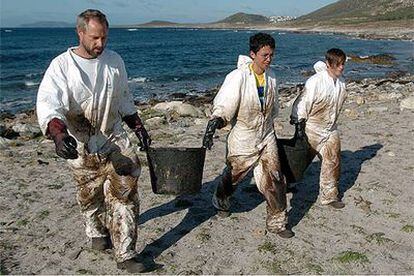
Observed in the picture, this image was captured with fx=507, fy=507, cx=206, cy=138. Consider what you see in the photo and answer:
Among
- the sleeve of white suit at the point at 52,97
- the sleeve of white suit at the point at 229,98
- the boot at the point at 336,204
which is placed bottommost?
the boot at the point at 336,204

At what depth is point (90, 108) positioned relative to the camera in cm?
446

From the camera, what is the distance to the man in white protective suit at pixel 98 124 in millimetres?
4188

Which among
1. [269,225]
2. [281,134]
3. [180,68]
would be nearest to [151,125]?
[281,134]

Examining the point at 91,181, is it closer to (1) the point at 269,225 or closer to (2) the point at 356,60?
(1) the point at 269,225

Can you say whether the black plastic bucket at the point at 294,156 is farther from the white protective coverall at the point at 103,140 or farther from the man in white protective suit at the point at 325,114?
the white protective coverall at the point at 103,140

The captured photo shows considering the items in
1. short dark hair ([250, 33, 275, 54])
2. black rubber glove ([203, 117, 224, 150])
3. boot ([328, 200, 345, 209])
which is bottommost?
boot ([328, 200, 345, 209])

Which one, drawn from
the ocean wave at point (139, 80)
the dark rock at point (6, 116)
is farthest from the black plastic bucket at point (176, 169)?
the ocean wave at point (139, 80)

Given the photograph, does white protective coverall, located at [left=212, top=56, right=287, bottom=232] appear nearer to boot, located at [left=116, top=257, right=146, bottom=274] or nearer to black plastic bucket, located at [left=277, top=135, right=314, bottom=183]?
black plastic bucket, located at [left=277, top=135, right=314, bottom=183]

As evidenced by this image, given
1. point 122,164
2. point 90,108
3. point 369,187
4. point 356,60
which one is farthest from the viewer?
point 356,60

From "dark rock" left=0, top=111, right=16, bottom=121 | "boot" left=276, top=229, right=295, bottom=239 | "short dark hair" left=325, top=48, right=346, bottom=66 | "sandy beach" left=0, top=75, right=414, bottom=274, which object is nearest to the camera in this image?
"sandy beach" left=0, top=75, right=414, bottom=274

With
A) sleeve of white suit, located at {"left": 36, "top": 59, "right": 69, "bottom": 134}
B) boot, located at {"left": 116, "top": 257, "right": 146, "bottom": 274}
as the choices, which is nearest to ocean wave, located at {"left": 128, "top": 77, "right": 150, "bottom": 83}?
boot, located at {"left": 116, "top": 257, "right": 146, "bottom": 274}

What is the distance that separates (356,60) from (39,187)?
35135 mm

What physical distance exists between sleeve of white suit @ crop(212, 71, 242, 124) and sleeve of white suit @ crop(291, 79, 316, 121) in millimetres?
1314

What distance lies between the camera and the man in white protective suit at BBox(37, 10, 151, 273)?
419cm
